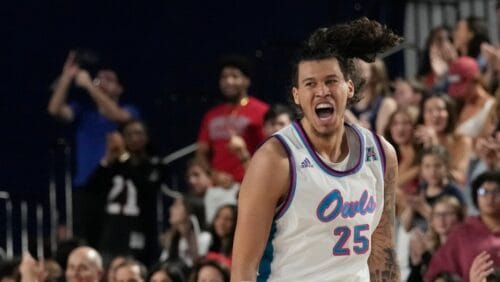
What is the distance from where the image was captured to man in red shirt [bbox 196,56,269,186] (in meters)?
10.2

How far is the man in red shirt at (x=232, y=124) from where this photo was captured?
10203 mm

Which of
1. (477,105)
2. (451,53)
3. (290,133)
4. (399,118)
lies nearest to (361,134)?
(290,133)

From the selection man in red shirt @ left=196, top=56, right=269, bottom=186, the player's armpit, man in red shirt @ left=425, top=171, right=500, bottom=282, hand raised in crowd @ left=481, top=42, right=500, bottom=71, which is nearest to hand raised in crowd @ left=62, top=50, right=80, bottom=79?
man in red shirt @ left=196, top=56, right=269, bottom=186

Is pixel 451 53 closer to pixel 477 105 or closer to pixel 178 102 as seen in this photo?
pixel 477 105

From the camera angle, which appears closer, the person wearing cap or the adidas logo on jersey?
the adidas logo on jersey

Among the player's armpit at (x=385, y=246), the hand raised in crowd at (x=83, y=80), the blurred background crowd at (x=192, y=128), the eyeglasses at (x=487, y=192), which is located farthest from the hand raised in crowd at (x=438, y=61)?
the player's armpit at (x=385, y=246)

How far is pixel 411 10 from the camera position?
12.8 m

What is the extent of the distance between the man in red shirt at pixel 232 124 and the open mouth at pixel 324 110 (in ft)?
15.9

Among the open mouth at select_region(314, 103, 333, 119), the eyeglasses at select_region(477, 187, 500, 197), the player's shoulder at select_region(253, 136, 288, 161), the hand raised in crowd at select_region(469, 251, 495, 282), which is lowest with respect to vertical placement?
the hand raised in crowd at select_region(469, 251, 495, 282)

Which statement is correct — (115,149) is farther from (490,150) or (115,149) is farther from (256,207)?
(256,207)

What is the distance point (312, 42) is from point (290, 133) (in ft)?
1.21

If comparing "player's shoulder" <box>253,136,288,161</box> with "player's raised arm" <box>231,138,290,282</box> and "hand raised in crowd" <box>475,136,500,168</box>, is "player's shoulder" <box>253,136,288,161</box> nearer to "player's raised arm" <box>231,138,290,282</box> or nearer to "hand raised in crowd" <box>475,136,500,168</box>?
"player's raised arm" <box>231,138,290,282</box>

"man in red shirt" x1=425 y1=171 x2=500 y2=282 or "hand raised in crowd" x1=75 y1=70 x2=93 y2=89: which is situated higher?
"hand raised in crowd" x1=75 y1=70 x2=93 y2=89

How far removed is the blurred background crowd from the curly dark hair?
8 cm
